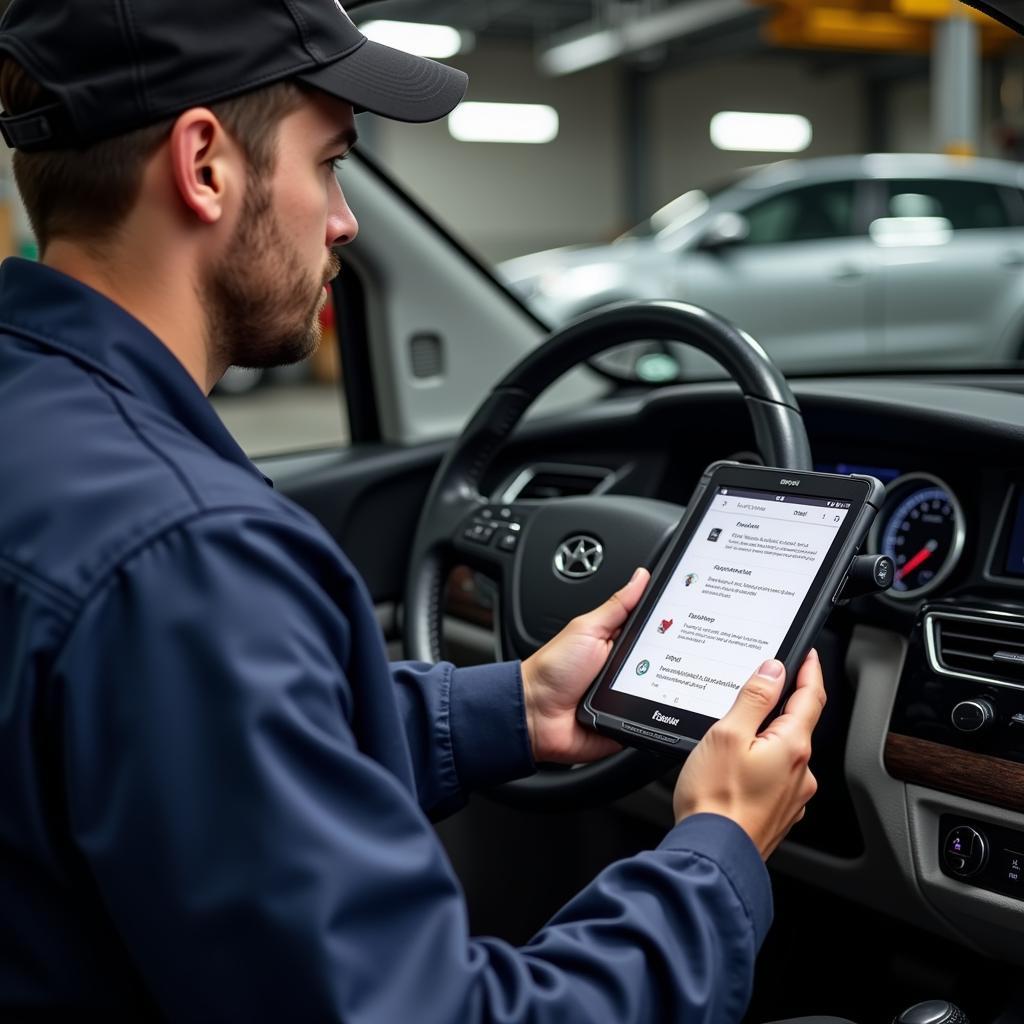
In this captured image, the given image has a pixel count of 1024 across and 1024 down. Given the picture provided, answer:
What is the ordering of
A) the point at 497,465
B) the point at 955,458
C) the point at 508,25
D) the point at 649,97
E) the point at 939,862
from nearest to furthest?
the point at 939,862, the point at 955,458, the point at 497,465, the point at 508,25, the point at 649,97

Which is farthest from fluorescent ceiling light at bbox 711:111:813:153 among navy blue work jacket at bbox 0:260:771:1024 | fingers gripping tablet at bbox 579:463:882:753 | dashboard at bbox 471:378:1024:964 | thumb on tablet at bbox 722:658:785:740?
navy blue work jacket at bbox 0:260:771:1024

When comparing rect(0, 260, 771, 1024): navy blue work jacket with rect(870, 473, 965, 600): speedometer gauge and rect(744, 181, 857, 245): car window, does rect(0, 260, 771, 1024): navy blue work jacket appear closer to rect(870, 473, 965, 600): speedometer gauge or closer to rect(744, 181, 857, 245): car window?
rect(870, 473, 965, 600): speedometer gauge

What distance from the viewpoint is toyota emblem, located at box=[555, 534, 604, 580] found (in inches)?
55.7

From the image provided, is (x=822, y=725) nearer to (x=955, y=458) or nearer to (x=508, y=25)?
(x=955, y=458)

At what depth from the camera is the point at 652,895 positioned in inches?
30.9

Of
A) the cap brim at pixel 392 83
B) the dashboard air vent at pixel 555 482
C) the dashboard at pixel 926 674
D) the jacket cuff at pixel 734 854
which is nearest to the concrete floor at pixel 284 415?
the dashboard air vent at pixel 555 482

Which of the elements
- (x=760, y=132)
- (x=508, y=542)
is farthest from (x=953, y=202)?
(x=760, y=132)

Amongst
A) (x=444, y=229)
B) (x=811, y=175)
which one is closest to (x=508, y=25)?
(x=811, y=175)

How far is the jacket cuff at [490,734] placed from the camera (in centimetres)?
111

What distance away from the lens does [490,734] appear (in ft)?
3.65

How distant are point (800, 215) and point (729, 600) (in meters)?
5.69

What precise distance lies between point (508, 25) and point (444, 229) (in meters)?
12.7

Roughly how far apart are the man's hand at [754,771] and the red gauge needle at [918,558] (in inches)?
23.5

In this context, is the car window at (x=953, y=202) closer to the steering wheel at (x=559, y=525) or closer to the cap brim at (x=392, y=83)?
the steering wheel at (x=559, y=525)
